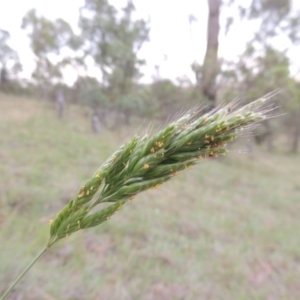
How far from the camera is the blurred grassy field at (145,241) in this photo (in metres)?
2.71

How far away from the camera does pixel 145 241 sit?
12.7ft

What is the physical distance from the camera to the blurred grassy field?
2705mm

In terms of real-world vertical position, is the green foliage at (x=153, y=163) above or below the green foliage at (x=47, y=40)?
below

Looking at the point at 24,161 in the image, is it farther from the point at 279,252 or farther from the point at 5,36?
the point at 5,36

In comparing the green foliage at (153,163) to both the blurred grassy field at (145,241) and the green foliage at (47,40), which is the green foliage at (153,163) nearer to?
the blurred grassy field at (145,241)

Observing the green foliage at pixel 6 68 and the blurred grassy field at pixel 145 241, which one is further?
the green foliage at pixel 6 68

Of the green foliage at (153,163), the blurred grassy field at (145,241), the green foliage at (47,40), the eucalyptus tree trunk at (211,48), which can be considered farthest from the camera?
the green foliage at (47,40)

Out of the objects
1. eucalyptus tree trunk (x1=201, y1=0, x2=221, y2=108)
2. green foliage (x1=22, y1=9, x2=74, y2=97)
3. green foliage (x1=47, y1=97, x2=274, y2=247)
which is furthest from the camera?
green foliage (x1=22, y1=9, x2=74, y2=97)

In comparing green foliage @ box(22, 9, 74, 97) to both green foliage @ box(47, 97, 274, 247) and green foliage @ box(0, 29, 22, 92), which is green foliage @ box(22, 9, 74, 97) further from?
green foliage @ box(47, 97, 274, 247)

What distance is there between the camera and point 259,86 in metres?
10.9

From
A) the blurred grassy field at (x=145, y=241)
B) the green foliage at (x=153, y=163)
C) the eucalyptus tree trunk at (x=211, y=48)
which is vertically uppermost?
the eucalyptus tree trunk at (x=211, y=48)

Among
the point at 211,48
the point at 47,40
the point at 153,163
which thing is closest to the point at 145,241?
the point at 153,163

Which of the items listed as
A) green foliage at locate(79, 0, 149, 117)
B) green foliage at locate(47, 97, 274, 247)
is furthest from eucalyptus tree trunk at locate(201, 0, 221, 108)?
green foliage at locate(47, 97, 274, 247)

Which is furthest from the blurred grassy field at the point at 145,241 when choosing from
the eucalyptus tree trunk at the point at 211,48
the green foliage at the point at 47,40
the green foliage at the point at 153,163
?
the green foliage at the point at 47,40
